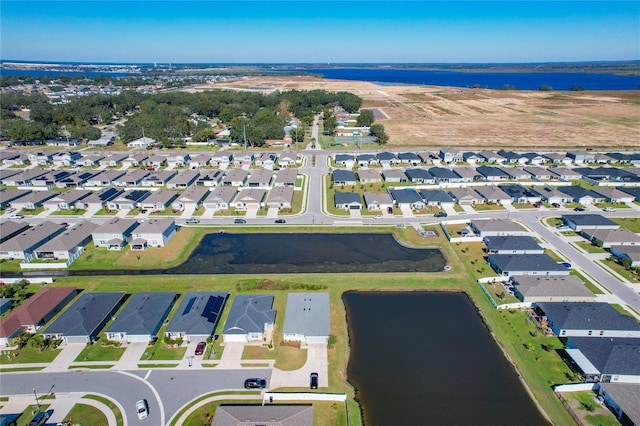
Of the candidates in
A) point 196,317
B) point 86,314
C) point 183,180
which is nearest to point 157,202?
point 183,180

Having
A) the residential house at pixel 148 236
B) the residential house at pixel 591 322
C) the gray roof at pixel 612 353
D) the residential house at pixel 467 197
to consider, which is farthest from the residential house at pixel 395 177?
the gray roof at pixel 612 353

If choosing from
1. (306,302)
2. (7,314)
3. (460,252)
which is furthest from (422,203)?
(7,314)

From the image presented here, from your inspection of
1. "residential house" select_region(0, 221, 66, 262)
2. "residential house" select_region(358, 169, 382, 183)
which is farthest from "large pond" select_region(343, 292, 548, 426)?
"residential house" select_region(0, 221, 66, 262)

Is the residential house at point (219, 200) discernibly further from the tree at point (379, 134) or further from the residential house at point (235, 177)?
the tree at point (379, 134)

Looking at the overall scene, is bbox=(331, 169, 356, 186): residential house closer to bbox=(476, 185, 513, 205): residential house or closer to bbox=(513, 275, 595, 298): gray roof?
bbox=(476, 185, 513, 205): residential house

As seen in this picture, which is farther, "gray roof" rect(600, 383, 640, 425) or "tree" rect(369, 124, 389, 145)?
"tree" rect(369, 124, 389, 145)

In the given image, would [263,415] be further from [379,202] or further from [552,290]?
[379,202]
